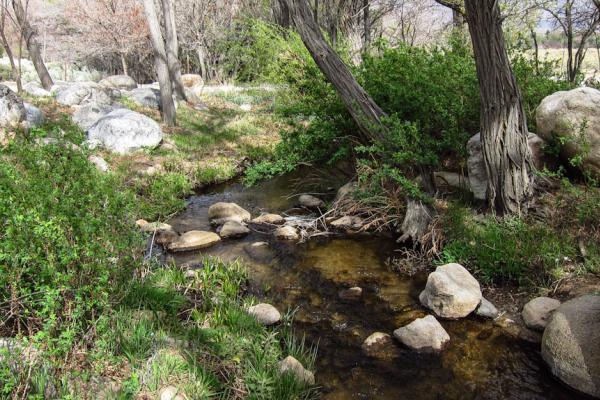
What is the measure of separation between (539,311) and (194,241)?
4768 mm

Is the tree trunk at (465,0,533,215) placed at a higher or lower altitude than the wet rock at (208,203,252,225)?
higher

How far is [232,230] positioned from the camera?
7301 millimetres

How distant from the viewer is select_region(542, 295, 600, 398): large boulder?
3.59m

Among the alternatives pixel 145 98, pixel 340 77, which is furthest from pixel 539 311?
pixel 145 98

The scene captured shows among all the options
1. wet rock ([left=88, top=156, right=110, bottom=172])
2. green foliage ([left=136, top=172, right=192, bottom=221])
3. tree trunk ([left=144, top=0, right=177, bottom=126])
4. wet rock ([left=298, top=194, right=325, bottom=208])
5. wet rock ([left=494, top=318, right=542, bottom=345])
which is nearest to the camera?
wet rock ([left=494, top=318, right=542, bottom=345])

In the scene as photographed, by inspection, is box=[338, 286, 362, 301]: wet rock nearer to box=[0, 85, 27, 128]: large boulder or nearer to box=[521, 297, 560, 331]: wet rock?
box=[521, 297, 560, 331]: wet rock

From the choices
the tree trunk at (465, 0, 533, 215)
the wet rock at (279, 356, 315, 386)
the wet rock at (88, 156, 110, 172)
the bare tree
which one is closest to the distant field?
the bare tree

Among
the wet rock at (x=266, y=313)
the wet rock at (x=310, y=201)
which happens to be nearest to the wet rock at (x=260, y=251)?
the wet rock at (x=266, y=313)

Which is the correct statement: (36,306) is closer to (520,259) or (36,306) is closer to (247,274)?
(247,274)

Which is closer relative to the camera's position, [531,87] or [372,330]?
[372,330]

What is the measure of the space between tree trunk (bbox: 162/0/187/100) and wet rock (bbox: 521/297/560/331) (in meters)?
15.5

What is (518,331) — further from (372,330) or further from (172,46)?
(172,46)

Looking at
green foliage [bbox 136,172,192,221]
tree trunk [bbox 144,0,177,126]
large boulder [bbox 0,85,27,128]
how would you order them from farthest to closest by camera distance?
tree trunk [bbox 144,0,177,126] < large boulder [bbox 0,85,27,128] < green foliage [bbox 136,172,192,221]

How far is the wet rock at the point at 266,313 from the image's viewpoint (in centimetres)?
474
